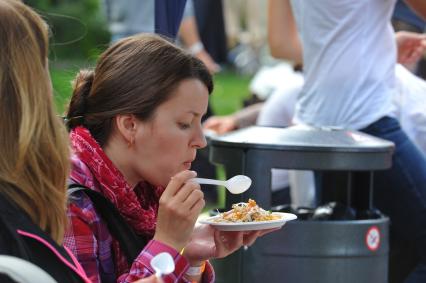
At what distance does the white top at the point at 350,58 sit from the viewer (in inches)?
143

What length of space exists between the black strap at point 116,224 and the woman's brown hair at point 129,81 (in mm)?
206

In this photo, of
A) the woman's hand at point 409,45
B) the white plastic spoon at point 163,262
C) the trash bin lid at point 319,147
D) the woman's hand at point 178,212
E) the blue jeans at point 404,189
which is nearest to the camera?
the white plastic spoon at point 163,262

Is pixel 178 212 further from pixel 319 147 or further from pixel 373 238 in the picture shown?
pixel 373 238

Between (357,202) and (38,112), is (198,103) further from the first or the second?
(357,202)

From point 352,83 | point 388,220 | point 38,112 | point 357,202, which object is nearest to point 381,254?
point 388,220

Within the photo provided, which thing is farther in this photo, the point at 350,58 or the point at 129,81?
the point at 350,58

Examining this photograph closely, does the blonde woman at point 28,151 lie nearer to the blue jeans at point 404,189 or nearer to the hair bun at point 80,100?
the hair bun at point 80,100

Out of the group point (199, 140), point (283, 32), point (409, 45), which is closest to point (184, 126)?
point (199, 140)

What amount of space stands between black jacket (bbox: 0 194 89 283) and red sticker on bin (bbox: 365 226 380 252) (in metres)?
1.55

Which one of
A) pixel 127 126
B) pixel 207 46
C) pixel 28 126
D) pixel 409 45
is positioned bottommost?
pixel 207 46

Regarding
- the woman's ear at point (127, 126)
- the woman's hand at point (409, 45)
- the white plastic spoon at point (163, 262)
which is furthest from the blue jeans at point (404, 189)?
the white plastic spoon at point (163, 262)

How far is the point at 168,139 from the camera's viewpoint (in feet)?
8.09

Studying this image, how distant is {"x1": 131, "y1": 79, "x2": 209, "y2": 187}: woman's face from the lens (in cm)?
247

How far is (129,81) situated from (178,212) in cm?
43
